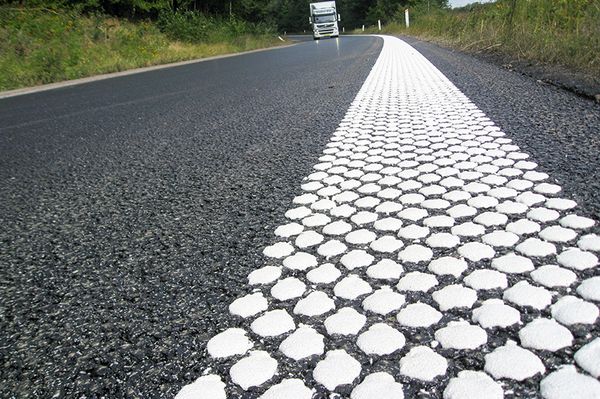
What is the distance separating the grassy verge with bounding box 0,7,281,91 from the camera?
8866mm

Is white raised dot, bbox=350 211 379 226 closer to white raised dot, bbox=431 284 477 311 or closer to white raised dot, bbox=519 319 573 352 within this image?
white raised dot, bbox=431 284 477 311

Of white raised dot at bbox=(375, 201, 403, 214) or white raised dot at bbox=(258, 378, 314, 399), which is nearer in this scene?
white raised dot at bbox=(258, 378, 314, 399)

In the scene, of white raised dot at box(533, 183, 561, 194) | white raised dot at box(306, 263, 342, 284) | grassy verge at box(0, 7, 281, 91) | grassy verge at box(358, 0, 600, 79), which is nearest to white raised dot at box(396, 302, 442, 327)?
white raised dot at box(306, 263, 342, 284)

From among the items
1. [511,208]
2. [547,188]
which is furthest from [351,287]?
[547,188]

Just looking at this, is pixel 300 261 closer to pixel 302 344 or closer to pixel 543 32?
pixel 302 344

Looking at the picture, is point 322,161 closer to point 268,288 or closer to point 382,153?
point 382,153

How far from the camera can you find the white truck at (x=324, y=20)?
2831 cm

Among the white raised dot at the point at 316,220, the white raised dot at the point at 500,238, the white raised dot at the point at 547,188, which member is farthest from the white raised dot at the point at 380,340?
the white raised dot at the point at 547,188

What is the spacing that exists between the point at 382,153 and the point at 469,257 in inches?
43.6

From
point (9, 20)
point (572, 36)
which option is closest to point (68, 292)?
point (572, 36)

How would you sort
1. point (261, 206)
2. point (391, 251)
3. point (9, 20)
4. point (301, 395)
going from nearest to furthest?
point (301, 395) < point (391, 251) < point (261, 206) < point (9, 20)

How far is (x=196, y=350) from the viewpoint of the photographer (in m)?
0.86

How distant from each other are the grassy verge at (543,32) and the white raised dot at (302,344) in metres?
3.48

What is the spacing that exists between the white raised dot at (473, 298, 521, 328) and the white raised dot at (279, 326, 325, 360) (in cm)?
32
